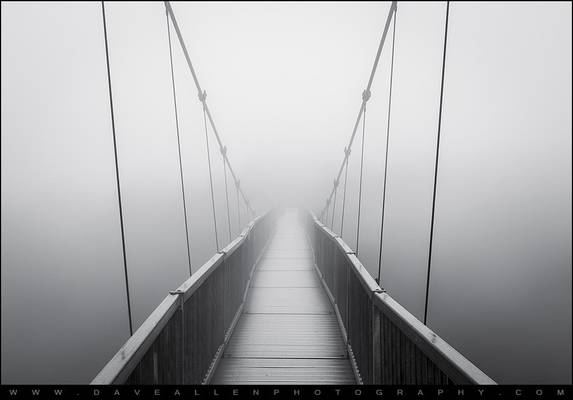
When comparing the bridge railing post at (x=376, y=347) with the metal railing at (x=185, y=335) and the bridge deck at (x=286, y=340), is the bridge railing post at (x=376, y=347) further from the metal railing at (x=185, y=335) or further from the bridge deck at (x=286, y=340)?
the metal railing at (x=185, y=335)

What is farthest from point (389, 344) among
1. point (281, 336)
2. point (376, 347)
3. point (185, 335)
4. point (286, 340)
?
point (281, 336)

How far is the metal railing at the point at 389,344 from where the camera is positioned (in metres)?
2.12

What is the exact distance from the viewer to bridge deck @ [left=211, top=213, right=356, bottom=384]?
15.6 feet

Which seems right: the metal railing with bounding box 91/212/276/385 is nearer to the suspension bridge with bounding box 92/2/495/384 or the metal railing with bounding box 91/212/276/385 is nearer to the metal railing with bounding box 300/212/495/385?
the suspension bridge with bounding box 92/2/495/384

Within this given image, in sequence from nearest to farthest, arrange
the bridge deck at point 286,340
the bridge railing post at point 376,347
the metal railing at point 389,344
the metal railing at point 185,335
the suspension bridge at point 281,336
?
the metal railing at point 389,344, the metal railing at point 185,335, the suspension bridge at point 281,336, the bridge railing post at point 376,347, the bridge deck at point 286,340

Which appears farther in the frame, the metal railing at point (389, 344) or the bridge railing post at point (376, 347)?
the bridge railing post at point (376, 347)

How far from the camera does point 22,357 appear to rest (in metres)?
54.8

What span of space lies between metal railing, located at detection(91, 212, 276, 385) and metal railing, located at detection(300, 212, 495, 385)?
1.49m

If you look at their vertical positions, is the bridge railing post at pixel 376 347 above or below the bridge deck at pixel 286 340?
above

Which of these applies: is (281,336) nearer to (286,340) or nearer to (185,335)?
(286,340)

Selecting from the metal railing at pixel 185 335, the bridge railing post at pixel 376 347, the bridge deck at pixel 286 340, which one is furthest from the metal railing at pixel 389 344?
the metal railing at pixel 185 335

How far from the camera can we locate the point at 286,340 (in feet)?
19.3

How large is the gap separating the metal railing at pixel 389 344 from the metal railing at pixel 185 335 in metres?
1.49

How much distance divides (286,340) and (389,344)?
2.90 m
